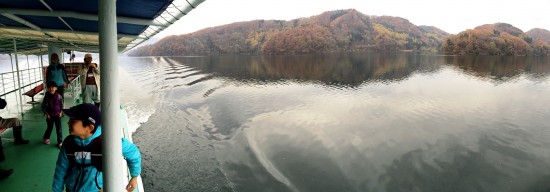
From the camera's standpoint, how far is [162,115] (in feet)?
67.8

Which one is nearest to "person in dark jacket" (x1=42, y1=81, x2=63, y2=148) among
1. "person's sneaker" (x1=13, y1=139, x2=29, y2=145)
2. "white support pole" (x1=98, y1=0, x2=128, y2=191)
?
"person's sneaker" (x1=13, y1=139, x2=29, y2=145)

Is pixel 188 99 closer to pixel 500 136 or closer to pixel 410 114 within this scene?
pixel 410 114

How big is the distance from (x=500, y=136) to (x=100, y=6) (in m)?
20.3

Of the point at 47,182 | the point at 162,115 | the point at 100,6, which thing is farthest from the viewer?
the point at 162,115

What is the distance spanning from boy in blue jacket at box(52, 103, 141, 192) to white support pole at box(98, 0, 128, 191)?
140 millimetres

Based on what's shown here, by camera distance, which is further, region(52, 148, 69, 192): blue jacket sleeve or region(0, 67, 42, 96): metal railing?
region(0, 67, 42, 96): metal railing

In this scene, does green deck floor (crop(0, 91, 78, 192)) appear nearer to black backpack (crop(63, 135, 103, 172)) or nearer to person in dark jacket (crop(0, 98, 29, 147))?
person in dark jacket (crop(0, 98, 29, 147))

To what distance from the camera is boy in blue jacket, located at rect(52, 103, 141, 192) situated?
242 centimetres

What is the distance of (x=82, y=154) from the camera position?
2.50m

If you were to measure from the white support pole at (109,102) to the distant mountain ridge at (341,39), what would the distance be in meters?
111

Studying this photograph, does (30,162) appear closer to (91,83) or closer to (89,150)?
(91,83)

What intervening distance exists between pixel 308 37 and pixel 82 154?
4683 inches

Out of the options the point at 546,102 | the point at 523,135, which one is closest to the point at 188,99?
the point at 523,135

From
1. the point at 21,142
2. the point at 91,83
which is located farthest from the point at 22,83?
the point at 21,142
